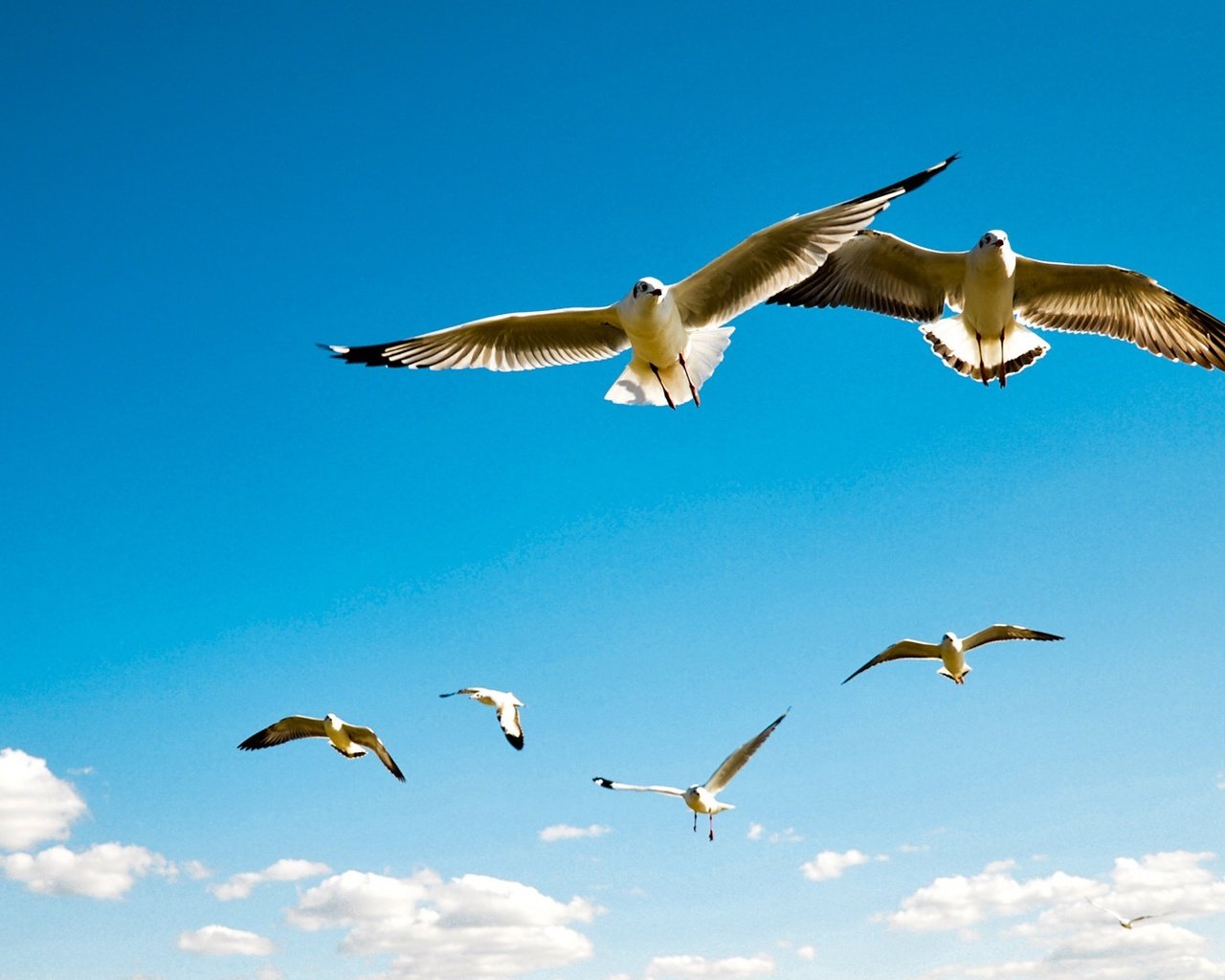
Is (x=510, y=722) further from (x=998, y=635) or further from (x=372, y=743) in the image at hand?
(x=998, y=635)

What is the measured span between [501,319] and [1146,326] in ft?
20.5

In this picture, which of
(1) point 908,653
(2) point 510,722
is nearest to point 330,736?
(2) point 510,722

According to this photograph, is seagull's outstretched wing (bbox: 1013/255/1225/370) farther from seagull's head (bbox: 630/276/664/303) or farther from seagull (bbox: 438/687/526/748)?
seagull (bbox: 438/687/526/748)

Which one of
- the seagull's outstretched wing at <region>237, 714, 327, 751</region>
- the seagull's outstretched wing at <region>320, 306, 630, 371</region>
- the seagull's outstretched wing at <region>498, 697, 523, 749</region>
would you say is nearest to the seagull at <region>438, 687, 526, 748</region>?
the seagull's outstretched wing at <region>498, 697, 523, 749</region>

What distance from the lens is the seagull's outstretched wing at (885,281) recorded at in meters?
12.7

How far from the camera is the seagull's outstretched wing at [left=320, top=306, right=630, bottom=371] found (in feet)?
36.9

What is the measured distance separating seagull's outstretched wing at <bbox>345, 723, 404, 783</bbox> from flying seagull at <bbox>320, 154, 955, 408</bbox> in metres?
6.85

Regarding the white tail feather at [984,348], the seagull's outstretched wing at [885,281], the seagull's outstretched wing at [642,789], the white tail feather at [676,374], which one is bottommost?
the seagull's outstretched wing at [642,789]

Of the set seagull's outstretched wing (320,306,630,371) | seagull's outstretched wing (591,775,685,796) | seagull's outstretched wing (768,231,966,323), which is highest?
seagull's outstretched wing (768,231,966,323)

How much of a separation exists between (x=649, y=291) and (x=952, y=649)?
682 centimetres

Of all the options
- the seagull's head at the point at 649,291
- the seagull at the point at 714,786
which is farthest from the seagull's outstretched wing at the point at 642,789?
the seagull's head at the point at 649,291

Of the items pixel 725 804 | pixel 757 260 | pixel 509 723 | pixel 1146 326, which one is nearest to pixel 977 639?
pixel 725 804

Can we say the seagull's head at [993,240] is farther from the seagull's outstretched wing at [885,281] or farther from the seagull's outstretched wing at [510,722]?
the seagull's outstretched wing at [510,722]

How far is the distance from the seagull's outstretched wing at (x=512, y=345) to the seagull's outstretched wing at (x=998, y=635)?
655 cm
